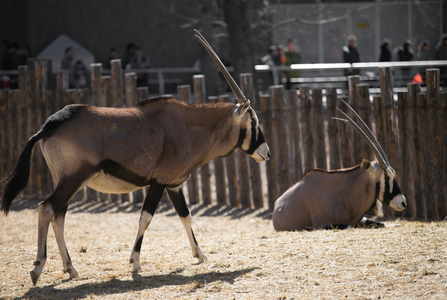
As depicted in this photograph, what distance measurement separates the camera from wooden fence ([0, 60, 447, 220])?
1043cm

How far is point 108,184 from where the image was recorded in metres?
7.19

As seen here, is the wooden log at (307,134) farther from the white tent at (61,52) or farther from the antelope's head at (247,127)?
the white tent at (61,52)

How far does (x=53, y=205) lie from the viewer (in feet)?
22.4

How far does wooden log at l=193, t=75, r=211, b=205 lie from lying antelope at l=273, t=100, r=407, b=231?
298 cm

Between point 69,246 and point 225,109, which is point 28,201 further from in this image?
point 225,109

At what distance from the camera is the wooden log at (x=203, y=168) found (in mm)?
12070

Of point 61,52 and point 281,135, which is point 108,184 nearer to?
point 281,135

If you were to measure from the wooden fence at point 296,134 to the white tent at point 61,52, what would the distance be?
10.5 meters

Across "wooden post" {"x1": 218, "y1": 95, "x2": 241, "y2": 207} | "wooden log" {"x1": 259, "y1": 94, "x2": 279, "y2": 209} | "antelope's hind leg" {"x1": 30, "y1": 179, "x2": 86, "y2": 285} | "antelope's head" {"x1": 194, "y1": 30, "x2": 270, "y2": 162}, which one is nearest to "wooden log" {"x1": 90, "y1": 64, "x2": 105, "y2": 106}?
"wooden post" {"x1": 218, "y1": 95, "x2": 241, "y2": 207}

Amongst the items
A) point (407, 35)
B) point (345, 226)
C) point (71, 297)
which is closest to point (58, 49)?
point (407, 35)

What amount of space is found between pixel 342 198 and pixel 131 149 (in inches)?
127

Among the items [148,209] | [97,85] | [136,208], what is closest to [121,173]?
[148,209]

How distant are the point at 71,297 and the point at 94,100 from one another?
676 centimetres

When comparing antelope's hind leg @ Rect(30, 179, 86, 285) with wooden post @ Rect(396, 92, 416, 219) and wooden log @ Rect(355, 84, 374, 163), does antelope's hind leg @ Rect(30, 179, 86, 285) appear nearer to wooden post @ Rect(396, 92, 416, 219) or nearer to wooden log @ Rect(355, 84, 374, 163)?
wooden log @ Rect(355, 84, 374, 163)
